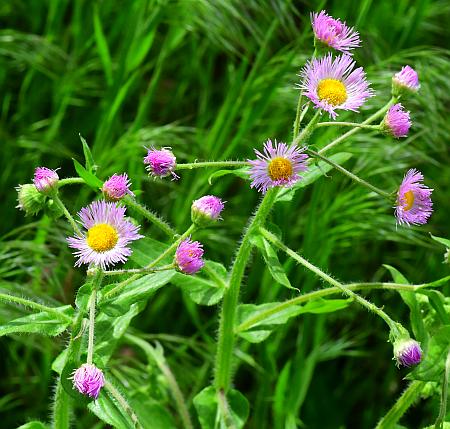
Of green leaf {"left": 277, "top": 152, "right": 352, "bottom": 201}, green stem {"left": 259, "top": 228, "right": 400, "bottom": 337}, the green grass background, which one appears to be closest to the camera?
green stem {"left": 259, "top": 228, "right": 400, "bottom": 337}

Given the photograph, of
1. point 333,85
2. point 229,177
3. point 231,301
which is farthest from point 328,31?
point 229,177

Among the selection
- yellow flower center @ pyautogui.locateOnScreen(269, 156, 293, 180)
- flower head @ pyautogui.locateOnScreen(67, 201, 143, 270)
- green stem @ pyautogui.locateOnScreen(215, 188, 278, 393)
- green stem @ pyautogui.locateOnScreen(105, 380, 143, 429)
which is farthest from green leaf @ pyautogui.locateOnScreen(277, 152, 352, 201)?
green stem @ pyautogui.locateOnScreen(105, 380, 143, 429)

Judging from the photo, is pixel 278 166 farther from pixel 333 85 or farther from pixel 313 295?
pixel 313 295

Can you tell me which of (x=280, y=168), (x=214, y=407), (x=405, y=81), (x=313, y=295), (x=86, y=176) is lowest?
(x=214, y=407)

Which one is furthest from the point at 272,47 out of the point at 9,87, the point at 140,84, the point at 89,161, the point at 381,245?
the point at 89,161

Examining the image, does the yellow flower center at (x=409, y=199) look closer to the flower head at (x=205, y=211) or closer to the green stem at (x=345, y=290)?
the green stem at (x=345, y=290)

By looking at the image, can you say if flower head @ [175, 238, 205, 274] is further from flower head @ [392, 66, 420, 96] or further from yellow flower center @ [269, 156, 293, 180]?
flower head @ [392, 66, 420, 96]
